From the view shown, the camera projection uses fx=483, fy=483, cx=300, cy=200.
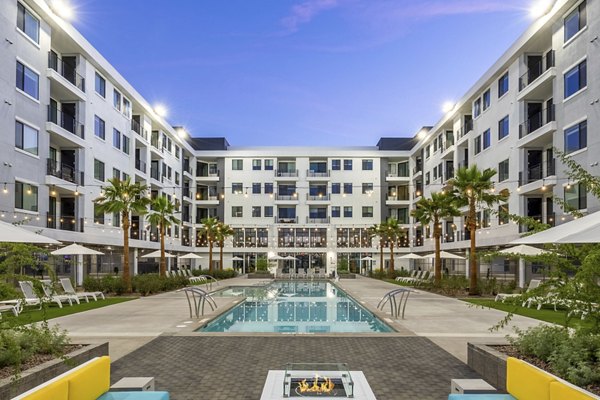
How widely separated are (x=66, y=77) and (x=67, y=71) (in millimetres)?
537

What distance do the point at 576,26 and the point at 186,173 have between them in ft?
140

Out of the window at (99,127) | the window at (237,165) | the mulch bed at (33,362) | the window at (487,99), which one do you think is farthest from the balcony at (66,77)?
the window at (237,165)

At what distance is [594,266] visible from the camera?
210 inches

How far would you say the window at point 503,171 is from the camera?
3087cm

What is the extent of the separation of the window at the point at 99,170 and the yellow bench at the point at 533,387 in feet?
101

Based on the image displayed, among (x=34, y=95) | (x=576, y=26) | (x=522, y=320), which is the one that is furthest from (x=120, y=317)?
(x=576, y=26)

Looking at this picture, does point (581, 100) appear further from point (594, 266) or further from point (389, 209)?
point (389, 209)

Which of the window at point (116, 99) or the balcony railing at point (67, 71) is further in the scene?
the window at point (116, 99)

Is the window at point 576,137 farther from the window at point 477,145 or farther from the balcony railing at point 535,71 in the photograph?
the window at point 477,145

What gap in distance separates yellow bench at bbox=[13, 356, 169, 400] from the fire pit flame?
5.68 ft

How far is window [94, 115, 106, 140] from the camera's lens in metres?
A: 31.7

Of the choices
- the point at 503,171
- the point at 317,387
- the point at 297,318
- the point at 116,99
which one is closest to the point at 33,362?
the point at 317,387

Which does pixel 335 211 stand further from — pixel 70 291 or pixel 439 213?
pixel 70 291

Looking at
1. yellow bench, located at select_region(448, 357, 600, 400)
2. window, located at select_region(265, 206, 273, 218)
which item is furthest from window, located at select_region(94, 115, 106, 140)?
yellow bench, located at select_region(448, 357, 600, 400)
